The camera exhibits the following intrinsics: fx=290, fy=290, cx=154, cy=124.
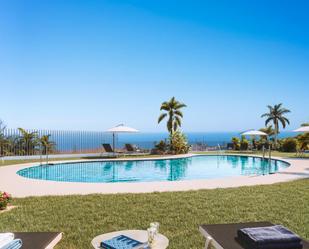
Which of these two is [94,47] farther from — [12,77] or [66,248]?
[66,248]

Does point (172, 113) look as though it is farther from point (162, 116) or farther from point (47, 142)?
point (47, 142)

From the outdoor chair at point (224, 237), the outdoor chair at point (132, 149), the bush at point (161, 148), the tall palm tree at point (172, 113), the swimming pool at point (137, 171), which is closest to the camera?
the outdoor chair at point (224, 237)

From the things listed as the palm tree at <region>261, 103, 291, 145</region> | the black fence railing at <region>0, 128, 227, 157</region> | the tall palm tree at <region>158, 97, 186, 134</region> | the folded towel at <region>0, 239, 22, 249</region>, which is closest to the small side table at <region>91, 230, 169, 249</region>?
the folded towel at <region>0, 239, 22, 249</region>

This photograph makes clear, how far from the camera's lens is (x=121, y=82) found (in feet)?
115

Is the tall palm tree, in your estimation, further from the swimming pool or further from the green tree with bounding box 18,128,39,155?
the green tree with bounding box 18,128,39,155

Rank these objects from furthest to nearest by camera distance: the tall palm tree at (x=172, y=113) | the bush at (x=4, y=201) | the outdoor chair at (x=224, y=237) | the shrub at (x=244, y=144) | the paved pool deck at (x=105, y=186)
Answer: the shrub at (x=244, y=144), the tall palm tree at (x=172, y=113), the paved pool deck at (x=105, y=186), the bush at (x=4, y=201), the outdoor chair at (x=224, y=237)

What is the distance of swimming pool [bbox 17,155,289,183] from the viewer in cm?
1262

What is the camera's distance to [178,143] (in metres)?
21.4

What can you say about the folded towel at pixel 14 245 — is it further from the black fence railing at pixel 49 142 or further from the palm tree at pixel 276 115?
the palm tree at pixel 276 115

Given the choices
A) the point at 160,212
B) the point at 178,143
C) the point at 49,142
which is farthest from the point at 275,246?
the point at 178,143

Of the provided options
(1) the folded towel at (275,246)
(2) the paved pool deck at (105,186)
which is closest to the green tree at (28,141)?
(2) the paved pool deck at (105,186)

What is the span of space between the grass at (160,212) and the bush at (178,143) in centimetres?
1371

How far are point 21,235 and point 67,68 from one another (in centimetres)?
2533

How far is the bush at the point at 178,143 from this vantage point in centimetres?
2138
